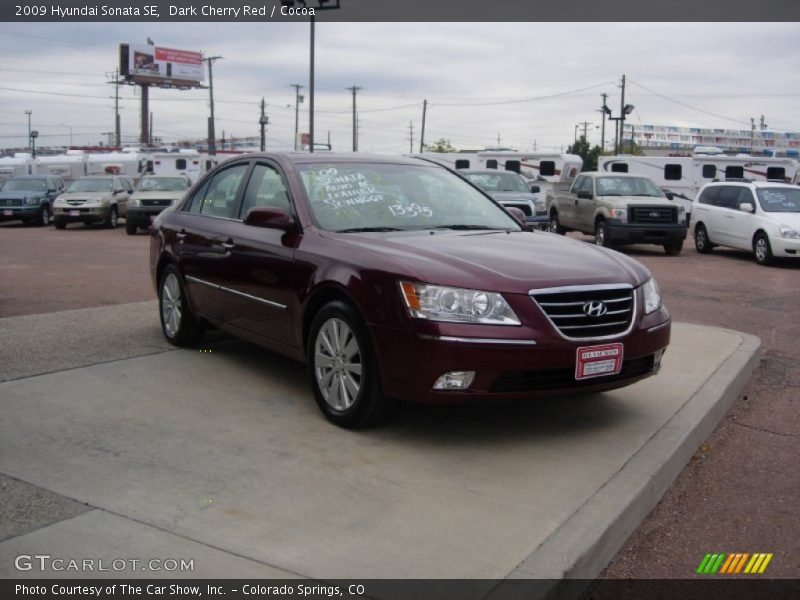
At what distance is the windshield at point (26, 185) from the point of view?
2958cm

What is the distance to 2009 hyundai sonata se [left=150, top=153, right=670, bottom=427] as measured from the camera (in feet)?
15.6

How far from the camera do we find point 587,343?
4887 mm

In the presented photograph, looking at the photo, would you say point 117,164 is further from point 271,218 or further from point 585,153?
point 585,153

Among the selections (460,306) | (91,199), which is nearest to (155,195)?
(91,199)

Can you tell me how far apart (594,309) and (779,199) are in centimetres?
1455

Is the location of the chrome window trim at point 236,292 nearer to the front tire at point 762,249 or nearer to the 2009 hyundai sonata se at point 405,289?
the 2009 hyundai sonata se at point 405,289

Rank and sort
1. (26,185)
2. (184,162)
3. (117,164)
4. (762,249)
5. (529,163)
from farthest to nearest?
(117,164)
(184,162)
(529,163)
(26,185)
(762,249)

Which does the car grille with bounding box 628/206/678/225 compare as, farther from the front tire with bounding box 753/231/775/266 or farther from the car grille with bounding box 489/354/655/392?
the car grille with bounding box 489/354/655/392

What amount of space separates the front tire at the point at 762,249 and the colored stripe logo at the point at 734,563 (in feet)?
46.0

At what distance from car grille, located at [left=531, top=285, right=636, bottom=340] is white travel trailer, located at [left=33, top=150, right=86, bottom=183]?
140 feet

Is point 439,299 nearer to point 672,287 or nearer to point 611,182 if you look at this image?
point 672,287

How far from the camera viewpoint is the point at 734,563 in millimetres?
3938

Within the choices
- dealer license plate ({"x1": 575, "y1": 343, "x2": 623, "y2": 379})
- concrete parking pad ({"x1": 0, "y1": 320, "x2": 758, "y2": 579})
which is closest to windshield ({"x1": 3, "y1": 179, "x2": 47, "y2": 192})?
Answer: concrete parking pad ({"x1": 0, "y1": 320, "x2": 758, "y2": 579})

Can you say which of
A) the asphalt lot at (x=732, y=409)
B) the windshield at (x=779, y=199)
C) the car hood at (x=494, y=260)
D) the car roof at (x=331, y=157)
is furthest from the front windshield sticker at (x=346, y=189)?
the windshield at (x=779, y=199)
